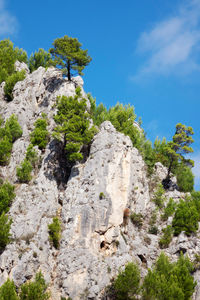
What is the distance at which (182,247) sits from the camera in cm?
4228

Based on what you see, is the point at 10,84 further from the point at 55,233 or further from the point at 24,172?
the point at 55,233

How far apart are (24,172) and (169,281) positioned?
22.3 meters

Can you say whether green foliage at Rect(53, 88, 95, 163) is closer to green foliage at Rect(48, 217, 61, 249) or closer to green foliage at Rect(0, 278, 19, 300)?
green foliage at Rect(48, 217, 61, 249)

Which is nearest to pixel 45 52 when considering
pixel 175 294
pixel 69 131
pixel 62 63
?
pixel 62 63

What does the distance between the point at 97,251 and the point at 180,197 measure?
20290 millimetres

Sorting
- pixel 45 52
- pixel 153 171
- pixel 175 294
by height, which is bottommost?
pixel 175 294

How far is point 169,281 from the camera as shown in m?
34.3

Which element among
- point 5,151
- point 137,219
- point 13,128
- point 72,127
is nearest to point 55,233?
point 137,219

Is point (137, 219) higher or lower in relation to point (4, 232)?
higher

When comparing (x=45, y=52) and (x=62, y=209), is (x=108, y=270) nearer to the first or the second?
(x=62, y=209)

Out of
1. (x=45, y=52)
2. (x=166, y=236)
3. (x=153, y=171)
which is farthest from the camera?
(x=45, y=52)

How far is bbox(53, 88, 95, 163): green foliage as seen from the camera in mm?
44287

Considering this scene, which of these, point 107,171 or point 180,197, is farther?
point 180,197

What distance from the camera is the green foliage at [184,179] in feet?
188
